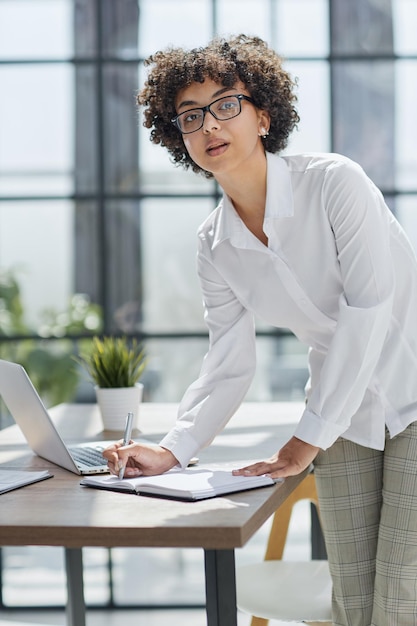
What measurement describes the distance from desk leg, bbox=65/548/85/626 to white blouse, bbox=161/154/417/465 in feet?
1.73

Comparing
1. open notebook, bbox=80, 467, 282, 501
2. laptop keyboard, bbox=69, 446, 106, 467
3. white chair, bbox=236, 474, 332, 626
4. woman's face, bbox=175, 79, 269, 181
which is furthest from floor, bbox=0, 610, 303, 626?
woman's face, bbox=175, 79, 269, 181

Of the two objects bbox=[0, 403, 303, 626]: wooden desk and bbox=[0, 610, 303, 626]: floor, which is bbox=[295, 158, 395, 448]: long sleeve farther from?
bbox=[0, 610, 303, 626]: floor

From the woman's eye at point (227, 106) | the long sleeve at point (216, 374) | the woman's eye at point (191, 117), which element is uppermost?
the woman's eye at point (227, 106)

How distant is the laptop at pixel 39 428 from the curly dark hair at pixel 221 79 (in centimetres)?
68

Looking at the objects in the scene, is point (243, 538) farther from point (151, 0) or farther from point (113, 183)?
point (151, 0)

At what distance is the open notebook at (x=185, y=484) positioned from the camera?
5.45ft

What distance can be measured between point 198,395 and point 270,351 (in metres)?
3.54

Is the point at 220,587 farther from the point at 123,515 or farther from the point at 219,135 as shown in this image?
the point at 219,135

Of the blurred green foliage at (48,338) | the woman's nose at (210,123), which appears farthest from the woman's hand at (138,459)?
the blurred green foliage at (48,338)

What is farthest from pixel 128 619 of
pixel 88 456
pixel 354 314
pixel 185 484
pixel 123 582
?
pixel 354 314

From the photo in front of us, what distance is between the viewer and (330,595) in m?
2.31

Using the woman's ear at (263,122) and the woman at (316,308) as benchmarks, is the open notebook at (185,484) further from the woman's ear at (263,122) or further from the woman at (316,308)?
the woman's ear at (263,122)

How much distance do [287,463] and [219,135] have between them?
27.1 inches

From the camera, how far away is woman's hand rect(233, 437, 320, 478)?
1784 millimetres
